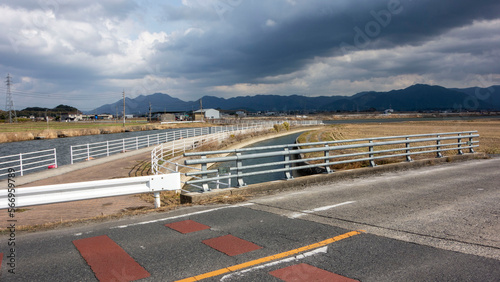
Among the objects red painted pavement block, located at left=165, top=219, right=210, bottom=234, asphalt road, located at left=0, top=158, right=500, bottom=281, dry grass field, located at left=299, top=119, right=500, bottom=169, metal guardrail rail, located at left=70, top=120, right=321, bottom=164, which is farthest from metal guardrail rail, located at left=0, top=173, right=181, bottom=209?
metal guardrail rail, located at left=70, top=120, right=321, bottom=164

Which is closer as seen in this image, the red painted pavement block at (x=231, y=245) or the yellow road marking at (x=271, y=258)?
the yellow road marking at (x=271, y=258)

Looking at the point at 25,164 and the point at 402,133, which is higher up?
the point at 25,164

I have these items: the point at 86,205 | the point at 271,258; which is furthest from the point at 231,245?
the point at 86,205

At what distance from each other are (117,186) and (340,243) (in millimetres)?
5467

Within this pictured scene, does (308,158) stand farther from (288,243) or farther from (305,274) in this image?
(305,274)

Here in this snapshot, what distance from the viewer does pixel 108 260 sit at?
4984 mm

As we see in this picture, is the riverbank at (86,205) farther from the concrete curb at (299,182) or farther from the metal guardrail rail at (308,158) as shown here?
the metal guardrail rail at (308,158)

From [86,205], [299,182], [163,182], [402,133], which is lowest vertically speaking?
[402,133]

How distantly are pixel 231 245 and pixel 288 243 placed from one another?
0.93 metres

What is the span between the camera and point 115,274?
4.50 metres

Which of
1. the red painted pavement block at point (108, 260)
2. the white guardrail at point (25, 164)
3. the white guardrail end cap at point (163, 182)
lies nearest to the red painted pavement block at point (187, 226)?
the red painted pavement block at point (108, 260)

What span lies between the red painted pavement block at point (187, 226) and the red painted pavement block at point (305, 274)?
2.42m

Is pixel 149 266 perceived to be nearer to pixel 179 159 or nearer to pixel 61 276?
pixel 61 276

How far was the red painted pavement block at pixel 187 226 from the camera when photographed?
6465 mm
